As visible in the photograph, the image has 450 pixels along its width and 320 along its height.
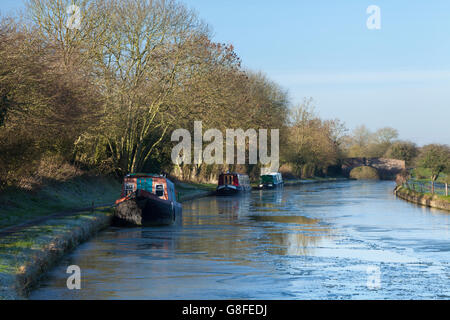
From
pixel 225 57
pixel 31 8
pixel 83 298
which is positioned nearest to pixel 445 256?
pixel 83 298

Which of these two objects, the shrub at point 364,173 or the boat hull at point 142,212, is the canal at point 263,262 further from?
the shrub at point 364,173

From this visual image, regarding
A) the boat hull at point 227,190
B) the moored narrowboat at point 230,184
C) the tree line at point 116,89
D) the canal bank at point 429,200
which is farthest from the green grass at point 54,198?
the canal bank at point 429,200

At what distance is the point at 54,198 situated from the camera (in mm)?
34375

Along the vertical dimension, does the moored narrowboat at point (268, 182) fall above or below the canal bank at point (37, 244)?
above

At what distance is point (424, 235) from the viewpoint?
25.7m

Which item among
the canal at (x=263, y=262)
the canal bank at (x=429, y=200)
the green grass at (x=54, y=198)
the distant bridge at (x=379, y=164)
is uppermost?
the distant bridge at (x=379, y=164)

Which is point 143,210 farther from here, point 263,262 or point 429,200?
point 429,200

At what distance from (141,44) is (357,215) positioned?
19.9 m

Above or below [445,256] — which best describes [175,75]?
above

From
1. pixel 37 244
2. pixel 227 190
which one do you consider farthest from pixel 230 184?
pixel 37 244

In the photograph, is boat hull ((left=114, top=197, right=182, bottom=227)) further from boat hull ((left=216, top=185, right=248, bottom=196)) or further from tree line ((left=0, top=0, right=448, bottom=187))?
boat hull ((left=216, top=185, right=248, bottom=196))

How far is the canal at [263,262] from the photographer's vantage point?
13680 millimetres

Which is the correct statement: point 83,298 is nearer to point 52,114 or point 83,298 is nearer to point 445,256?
point 445,256

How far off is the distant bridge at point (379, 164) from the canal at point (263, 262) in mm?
117112
